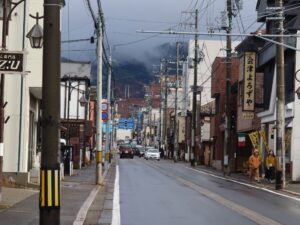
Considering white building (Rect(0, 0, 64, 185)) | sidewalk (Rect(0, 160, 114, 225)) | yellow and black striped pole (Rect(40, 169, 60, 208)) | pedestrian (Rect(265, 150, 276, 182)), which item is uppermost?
white building (Rect(0, 0, 64, 185))

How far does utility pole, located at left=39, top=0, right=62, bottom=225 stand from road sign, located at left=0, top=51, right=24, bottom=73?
329 centimetres

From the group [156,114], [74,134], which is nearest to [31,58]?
[74,134]

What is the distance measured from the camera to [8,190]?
22188mm

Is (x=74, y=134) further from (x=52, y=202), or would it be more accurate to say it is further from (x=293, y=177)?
(x=52, y=202)

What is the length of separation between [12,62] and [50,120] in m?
3.63

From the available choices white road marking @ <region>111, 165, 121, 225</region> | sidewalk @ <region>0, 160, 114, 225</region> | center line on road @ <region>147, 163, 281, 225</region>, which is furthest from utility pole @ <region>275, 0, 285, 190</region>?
sidewalk @ <region>0, 160, 114, 225</region>

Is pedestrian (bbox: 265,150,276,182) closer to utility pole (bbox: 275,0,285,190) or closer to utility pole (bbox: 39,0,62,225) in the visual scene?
utility pole (bbox: 275,0,285,190)

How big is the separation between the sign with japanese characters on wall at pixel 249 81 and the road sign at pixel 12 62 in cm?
3078

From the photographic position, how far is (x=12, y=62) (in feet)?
40.4

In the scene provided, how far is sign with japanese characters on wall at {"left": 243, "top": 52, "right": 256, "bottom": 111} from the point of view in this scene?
137 feet

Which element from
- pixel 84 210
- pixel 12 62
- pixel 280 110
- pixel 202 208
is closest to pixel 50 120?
pixel 12 62

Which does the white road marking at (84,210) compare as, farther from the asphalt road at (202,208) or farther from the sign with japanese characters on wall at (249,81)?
the sign with japanese characters on wall at (249,81)

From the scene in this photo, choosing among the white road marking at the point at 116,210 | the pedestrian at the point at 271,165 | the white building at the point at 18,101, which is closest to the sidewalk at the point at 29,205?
the white road marking at the point at 116,210

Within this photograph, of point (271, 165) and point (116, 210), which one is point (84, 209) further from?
point (271, 165)
